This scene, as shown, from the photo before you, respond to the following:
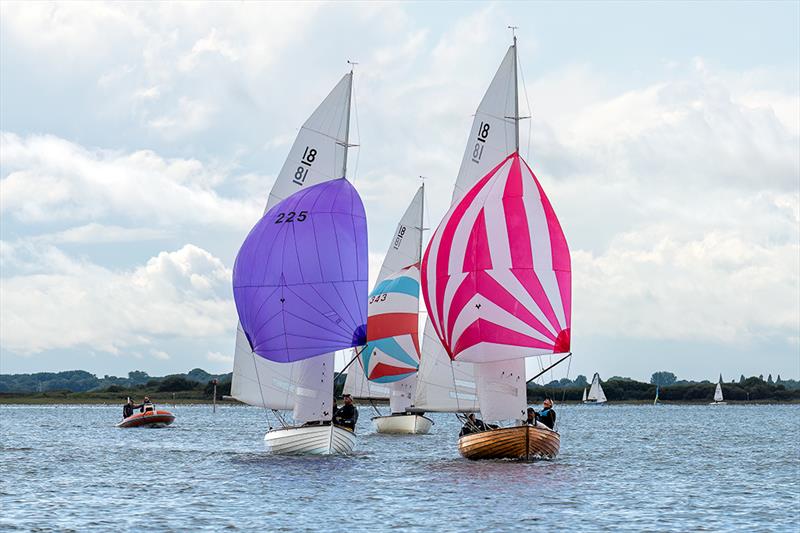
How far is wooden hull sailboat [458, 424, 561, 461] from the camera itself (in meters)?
44.2

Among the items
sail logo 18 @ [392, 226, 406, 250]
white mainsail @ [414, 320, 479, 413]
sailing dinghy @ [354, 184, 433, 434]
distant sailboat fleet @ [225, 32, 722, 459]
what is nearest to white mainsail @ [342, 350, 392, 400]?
sailing dinghy @ [354, 184, 433, 434]

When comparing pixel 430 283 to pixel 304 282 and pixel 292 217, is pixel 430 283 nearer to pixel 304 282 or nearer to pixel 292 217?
pixel 304 282

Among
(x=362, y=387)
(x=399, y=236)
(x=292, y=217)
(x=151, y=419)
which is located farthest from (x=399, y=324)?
(x=292, y=217)

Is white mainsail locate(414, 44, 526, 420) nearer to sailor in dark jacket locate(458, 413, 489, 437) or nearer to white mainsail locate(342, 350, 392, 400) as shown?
sailor in dark jacket locate(458, 413, 489, 437)

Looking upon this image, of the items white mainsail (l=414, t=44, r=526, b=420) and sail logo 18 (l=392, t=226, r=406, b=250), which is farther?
sail logo 18 (l=392, t=226, r=406, b=250)

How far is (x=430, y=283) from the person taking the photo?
4669 centimetres

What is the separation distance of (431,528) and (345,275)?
57.2ft

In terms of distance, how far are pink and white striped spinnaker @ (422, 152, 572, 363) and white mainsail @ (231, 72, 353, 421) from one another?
7.08 m

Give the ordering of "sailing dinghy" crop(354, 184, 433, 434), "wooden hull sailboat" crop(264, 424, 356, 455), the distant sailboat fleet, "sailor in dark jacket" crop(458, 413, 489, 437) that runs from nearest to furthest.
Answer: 1. the distant sailboat fleet
2. "wooden hull sailboat" crop(264, 424, 356, 455)
3. "sailor in dark jacket" crop(458, 413, 489, 437)
4. "sailing dinghy" crop(354, 184, 433, 434)

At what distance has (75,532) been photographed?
2992cm

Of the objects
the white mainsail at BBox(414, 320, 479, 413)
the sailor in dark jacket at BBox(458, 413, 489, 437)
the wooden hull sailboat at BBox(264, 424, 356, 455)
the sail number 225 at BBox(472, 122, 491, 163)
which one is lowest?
the wooden hull sailboat at BBox(264, 424, 356, 455)

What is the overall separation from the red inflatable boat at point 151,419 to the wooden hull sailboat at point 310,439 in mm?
40857

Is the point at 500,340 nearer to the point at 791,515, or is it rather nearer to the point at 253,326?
the point at 253,326

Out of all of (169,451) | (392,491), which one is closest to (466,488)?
(392,491)
